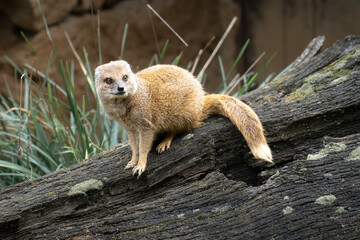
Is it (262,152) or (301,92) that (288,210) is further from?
(301,92)

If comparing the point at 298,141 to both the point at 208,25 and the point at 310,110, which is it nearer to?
the point at 310,110

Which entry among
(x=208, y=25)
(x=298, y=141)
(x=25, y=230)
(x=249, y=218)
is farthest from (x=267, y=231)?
(x=208, y=25)

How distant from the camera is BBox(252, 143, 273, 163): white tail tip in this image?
7.82ft

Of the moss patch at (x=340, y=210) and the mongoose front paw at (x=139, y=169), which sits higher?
the mongoose front paw at (x=139, y=169)

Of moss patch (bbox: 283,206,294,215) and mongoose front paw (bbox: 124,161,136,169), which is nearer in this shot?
moss patch (bbox: 283,206,294,215)

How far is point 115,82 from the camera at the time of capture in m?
2.58

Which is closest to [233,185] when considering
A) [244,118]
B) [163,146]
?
[244,118]

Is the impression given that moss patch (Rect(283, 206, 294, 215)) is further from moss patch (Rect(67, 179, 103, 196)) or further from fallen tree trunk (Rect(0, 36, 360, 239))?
moss patch (Rect(67, 179, 103, 196))

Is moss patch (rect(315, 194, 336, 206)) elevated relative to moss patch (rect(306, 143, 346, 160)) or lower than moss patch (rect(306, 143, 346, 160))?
lower

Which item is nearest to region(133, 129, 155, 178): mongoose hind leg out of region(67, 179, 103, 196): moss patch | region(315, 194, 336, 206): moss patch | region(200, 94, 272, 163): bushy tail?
region(67, 179, 103, 196): moss patch

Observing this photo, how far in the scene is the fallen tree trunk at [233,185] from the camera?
2.14 meters

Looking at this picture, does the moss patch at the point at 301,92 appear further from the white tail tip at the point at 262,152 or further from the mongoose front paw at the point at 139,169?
the mongoose front paw at the point at 139,169

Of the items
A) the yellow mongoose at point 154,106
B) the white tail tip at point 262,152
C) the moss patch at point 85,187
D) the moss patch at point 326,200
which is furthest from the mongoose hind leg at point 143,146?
the moss patch at point 326,200

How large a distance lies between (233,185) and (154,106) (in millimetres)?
752
